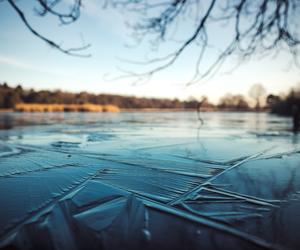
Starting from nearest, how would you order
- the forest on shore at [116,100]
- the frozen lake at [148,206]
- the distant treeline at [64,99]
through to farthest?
1. the frozen lake at [148,206]
2. the forest on shore at [116,100]
3. the distant treeline at [64,99]

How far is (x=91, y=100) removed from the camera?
79.5 m

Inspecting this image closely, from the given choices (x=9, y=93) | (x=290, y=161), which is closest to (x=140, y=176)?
(x=290, y=161)

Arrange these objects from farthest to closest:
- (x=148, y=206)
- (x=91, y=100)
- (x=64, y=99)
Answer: (x=91, y=100) < (x=64, y=99) < (x=148, y=206)

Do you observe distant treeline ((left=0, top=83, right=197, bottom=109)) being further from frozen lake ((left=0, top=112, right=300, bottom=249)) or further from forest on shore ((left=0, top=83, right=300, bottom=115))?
frozen lake ((left=0, top=112, right=300, bottom=249))

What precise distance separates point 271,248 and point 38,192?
6.93 feet

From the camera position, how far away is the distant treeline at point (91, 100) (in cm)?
5469

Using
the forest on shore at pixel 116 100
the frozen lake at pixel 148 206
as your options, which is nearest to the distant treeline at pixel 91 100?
the forest on shore at pixel 116 100

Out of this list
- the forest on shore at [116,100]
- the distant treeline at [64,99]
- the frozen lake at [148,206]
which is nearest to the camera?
the frozen lake at [148,206]

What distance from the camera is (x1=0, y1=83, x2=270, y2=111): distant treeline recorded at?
2153 inches

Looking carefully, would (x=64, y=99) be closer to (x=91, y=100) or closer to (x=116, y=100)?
(x=91, y=100)

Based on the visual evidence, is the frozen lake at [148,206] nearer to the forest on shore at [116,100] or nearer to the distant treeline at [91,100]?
the forest on shore at [116,100]

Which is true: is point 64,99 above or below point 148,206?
above

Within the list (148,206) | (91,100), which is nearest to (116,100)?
(91,100)

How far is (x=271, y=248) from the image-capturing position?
1329 millimetres
